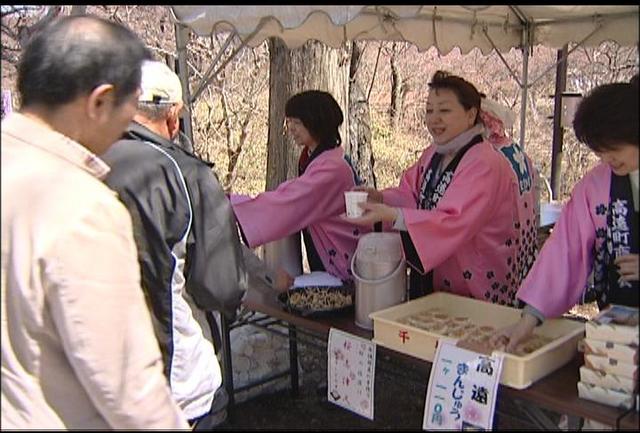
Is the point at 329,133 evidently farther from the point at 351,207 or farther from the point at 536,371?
the point at 536,371

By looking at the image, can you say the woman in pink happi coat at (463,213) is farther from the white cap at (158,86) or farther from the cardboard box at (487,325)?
the white cap at (158,86)

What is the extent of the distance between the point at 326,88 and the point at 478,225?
9.47 ft

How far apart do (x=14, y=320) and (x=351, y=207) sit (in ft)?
4.58

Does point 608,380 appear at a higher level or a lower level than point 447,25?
lower

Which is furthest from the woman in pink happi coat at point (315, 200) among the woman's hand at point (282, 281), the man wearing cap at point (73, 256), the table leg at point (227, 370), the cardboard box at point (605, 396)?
the man wearing cap at point (73, 256)

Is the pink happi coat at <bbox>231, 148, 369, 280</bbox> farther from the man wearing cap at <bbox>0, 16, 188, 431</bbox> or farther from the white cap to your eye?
the man wearing cap at <bbox>0, 16, 188, 431</bbox>

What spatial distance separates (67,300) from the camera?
1053 mm

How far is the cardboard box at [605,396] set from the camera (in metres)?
1.64

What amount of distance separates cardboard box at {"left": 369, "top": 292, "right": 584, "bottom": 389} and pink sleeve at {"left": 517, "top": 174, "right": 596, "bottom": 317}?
0.32ft

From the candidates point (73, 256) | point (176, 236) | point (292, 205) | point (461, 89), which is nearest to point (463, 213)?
point (461, 89)

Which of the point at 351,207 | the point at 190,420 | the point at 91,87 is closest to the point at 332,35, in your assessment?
the point at 351,207

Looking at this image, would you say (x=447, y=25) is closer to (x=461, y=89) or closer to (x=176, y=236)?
(x=461, y=89)

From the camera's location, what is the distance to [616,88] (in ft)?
5.98

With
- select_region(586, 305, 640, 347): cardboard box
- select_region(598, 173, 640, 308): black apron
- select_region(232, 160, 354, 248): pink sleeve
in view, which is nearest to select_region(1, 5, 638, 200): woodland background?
select_region(232, 160, 354, 248): pink sleeve
